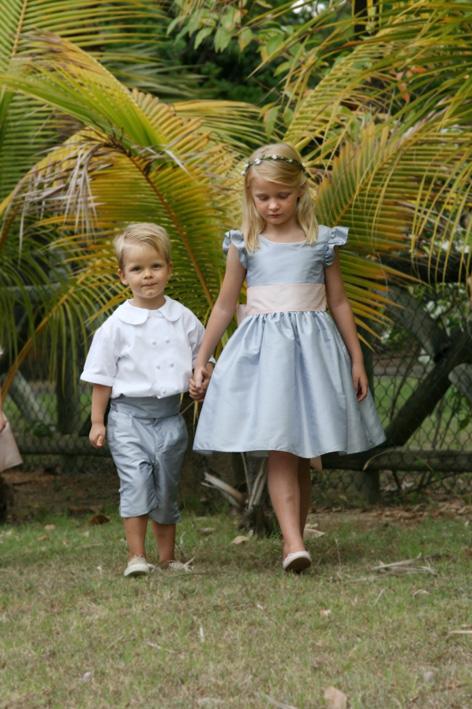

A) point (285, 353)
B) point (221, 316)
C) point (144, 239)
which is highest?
point (144, 239)

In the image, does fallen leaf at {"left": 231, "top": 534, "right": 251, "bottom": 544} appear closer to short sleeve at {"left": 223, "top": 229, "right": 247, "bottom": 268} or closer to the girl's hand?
the girl's hand

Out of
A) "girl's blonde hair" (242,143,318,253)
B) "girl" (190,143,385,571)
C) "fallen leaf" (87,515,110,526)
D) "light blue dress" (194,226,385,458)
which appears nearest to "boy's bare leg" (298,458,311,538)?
"girl" (190,143,385,571)

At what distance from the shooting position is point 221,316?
357 cm

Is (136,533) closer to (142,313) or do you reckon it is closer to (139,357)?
(139,357)

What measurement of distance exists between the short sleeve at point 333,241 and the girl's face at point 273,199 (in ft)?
0.58

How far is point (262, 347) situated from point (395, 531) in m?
1.38

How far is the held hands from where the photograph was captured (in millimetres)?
3520

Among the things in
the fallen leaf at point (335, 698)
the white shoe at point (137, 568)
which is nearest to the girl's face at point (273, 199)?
the white shoe at point (137, 568)

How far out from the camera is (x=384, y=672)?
2350 millimetres

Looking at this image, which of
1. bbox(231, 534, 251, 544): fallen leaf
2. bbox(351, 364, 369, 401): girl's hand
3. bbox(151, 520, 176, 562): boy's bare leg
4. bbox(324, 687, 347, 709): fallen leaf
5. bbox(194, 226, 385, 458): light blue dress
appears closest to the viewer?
bbox(324, 687, 347, 709): fallen leaf

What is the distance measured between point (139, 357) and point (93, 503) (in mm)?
2410

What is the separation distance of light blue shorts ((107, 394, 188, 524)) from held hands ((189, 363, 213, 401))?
153 mm

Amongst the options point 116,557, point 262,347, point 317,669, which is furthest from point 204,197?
point 317,669

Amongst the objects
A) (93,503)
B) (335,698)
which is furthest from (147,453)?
(93,503)
